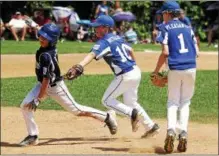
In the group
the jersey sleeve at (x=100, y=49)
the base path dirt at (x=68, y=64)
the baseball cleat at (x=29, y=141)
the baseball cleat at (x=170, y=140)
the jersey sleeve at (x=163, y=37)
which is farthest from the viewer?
the base path dirt at (x=68, y=64)

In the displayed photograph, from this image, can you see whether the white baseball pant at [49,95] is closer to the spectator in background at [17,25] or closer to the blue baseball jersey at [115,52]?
the blue baseball jersey at [115,52]

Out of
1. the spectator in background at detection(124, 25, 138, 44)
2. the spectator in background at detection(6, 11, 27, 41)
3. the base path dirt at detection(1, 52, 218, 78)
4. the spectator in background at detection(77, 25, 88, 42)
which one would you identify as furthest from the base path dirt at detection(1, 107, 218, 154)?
the spectator in background at detection(77, 25, 88, 42)

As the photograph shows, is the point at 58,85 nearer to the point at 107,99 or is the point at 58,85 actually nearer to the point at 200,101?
the point at 107,99

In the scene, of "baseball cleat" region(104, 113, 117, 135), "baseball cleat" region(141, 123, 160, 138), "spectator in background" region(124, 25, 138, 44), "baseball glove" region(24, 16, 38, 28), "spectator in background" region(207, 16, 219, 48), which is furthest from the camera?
"spectator in background" region(207, 16, 219, 48)

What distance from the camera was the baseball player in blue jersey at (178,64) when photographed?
7.83 meters

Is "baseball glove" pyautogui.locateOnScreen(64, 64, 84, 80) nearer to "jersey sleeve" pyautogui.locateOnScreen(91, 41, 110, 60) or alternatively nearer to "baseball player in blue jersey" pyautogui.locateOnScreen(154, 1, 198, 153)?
"jersey sleeve" pyautogui.locateOnScreen(91, 41, 110, 60)

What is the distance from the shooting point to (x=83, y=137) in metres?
9.13

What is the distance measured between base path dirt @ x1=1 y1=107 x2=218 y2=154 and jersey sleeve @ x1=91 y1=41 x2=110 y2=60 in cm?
124

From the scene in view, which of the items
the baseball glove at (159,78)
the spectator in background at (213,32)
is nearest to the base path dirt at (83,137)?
the baseball glove at (159,78)

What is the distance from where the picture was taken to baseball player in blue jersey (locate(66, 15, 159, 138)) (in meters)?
8.26

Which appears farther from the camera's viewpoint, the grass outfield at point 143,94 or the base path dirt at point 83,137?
the grass outfield at point 143,94

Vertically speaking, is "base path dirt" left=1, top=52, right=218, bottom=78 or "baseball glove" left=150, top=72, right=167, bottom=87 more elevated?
"baseball glove" left=150, top=72, right=167, bottom=87

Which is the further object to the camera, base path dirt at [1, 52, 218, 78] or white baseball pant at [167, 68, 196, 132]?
base path dirt at [1, 52, 218, 78]

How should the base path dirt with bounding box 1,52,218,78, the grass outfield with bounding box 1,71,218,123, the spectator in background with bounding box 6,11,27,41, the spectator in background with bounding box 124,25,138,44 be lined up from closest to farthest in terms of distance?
1. the grass outfield with bounding box 1,71,218,123
2. the base path dirt with bounding box 1,52,218,78
3. the spectator in background with bounding box 6,11,27,41
4. the spectator in background with bounding box 124,25,138,44
